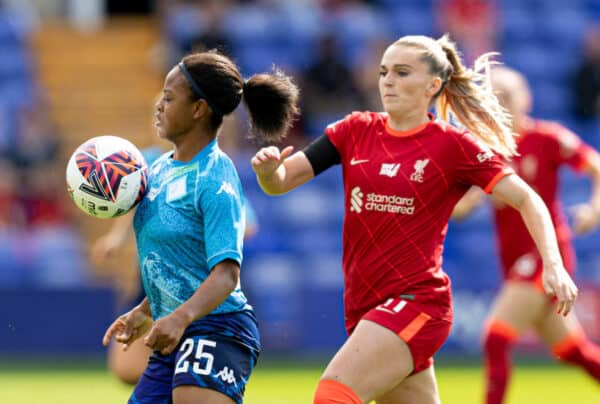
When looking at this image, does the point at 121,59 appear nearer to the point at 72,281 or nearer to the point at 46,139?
the point at 46,139

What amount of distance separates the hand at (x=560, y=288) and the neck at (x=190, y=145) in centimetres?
160

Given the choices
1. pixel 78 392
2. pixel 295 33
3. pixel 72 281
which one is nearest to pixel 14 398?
pixel 78 392

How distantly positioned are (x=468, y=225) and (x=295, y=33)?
13.5 ft

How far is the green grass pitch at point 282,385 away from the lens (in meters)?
10.1

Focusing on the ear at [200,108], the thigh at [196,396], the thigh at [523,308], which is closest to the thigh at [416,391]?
the thigh at [196,396]

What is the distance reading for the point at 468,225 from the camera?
14977mm

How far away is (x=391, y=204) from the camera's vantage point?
219 inches

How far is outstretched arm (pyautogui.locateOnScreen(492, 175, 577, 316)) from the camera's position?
5.08 metres

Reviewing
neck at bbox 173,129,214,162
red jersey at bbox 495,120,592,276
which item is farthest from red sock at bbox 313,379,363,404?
red jersey at bbox 495,120,592,276

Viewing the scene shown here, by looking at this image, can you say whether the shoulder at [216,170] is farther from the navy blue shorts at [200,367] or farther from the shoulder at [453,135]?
the shoulder at [453,135]

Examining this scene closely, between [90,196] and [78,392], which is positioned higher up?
[90,196]

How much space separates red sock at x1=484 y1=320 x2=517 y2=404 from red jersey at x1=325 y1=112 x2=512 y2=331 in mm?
2306


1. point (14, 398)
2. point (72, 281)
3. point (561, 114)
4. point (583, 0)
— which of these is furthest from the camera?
point (583, 0)

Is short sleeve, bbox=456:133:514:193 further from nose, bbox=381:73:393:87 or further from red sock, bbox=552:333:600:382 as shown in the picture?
red sock, bbox=552:333:600:382
